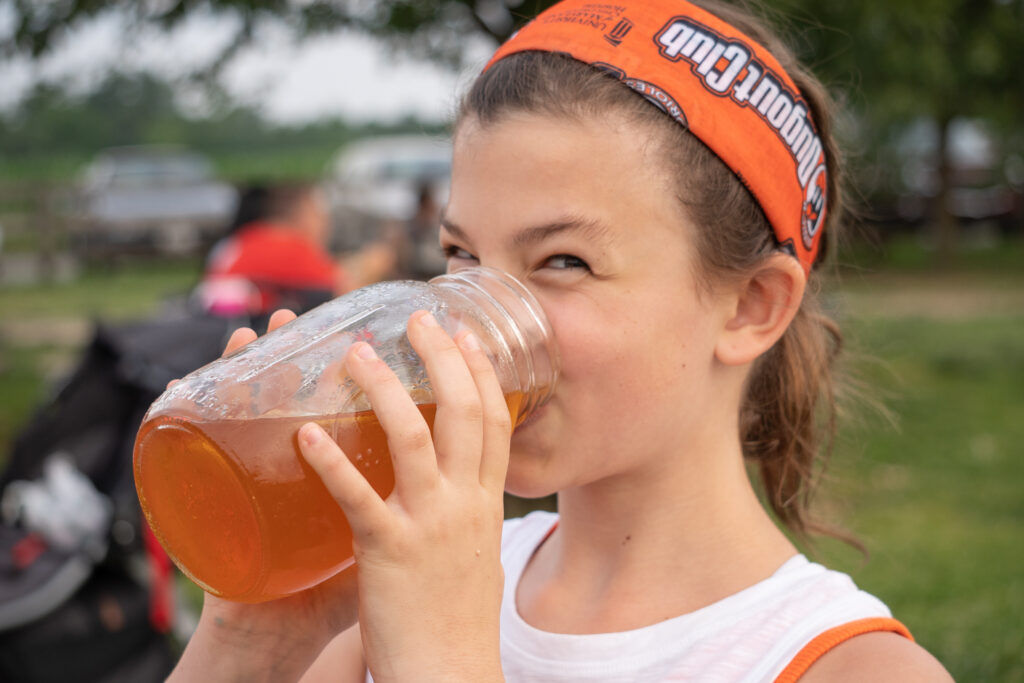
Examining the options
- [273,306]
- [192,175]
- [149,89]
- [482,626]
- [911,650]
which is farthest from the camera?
[192,175]

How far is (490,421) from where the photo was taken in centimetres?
132

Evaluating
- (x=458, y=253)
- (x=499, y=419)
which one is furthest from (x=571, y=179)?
(x=499, y=419)

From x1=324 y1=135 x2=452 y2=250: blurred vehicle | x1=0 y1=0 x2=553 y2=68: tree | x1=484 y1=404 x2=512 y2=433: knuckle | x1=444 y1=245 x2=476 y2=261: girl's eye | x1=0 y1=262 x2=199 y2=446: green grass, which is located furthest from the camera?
→ x1=324 y1=135 x2=452 y2=250: blurred vehicle

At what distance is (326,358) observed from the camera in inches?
54.3

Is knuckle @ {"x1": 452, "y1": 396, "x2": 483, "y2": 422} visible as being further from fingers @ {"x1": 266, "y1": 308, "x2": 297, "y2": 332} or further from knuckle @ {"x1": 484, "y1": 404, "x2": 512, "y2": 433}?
fingers @ {"x1": 266, "y1": 308, "x2": 297, "y2": 332}

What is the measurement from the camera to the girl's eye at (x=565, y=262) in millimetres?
1562

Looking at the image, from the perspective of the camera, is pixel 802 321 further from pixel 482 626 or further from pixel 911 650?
pixel 482 626

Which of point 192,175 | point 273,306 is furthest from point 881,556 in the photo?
point 192,175

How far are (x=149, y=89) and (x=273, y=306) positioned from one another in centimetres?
187

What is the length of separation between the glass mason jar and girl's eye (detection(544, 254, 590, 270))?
0.40 feet

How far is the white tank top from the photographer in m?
1.53

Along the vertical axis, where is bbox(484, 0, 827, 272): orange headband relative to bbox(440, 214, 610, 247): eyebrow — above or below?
above

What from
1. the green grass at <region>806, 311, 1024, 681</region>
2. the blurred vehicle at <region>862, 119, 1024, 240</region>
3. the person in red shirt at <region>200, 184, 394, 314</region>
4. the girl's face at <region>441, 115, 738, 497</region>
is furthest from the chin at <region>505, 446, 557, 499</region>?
the blurred vehicle at <region>862, 119, 1024, 240</region>

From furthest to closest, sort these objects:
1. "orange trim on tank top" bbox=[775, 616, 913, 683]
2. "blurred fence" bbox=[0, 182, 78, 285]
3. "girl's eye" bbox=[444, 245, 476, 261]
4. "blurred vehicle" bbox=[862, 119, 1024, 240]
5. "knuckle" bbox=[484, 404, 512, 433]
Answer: "blurred vehicle" bbox=[862, 119, 1024, 240] → "blurred fence" bbox=[0, 182, 78, 285] → "girl's eye" bbox=[444, 245, 476, 261] → "orange trim on tank top" bbox=[775, 616, 913, 683] → "knuckle" bbox=[484, 404, 512, 433]
